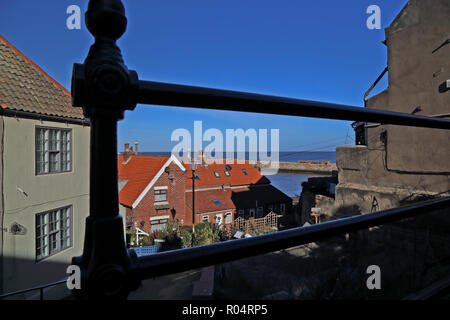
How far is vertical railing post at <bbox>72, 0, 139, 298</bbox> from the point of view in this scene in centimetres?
39

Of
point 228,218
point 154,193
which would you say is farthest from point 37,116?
point 228,218

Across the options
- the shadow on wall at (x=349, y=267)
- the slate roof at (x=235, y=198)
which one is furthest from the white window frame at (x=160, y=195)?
the shadow on wall at (x=349, y=267)

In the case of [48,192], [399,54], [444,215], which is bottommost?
[444,215]

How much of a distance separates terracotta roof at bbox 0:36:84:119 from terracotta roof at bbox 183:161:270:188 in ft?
35.5

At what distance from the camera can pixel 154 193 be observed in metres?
14.2

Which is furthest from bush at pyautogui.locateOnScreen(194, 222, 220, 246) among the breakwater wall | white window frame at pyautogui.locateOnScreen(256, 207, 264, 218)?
the breakwater wall

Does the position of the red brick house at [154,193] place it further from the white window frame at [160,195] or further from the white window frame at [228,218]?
the white window frame at [228,218]

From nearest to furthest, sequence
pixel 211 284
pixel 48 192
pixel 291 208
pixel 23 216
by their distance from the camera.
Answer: pixel 211 284
pixel 23 216
pixel 48 192
pixel 291 208

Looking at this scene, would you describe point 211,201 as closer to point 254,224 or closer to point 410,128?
point 254,224

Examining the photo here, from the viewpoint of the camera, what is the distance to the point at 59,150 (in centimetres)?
681

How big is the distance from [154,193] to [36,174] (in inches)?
320
